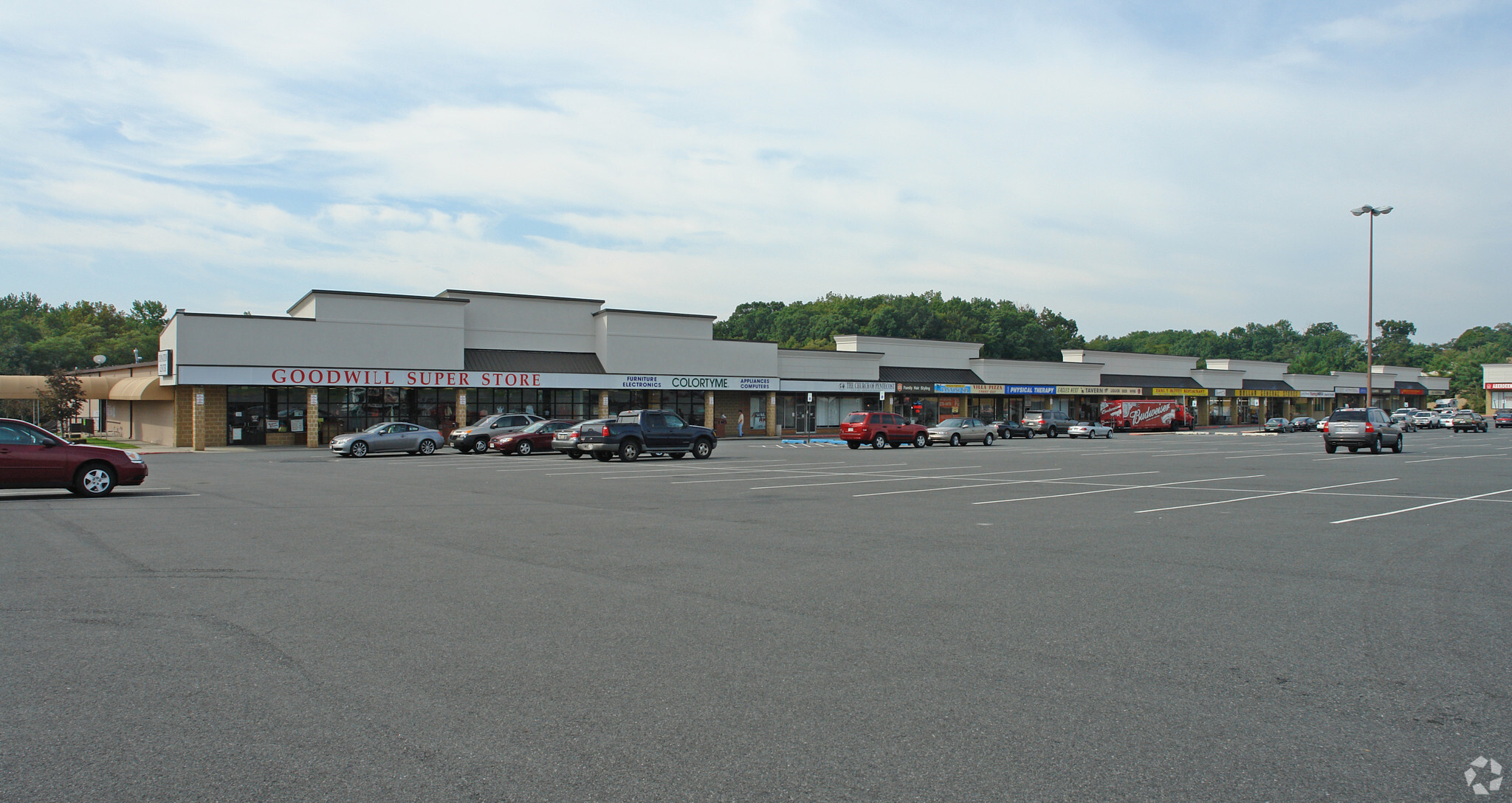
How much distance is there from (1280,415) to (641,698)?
336 ft

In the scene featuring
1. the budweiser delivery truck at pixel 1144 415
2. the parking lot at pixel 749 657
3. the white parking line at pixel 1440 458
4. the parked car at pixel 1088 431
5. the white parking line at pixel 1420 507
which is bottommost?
the white parking line at pixel 1440 458

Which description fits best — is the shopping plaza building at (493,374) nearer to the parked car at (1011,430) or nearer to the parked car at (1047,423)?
the parked car at (1047,423)

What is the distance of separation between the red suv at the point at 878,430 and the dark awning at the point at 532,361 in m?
15.2

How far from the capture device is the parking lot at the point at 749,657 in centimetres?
410

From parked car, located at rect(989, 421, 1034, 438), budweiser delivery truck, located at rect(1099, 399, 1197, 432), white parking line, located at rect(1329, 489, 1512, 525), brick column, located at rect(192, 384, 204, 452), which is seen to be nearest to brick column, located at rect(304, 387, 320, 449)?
brick column, located at rect(192, 384, 204, 452)

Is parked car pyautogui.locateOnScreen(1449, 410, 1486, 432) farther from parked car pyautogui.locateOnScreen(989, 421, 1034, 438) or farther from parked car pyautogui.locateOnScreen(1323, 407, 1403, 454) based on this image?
parked car pyautogui.locateOnScreen(1323, 407, 1403, 454)

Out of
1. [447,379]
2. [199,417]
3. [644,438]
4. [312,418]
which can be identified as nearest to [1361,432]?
[644,438]

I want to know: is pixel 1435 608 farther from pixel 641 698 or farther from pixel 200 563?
pixel 200 563

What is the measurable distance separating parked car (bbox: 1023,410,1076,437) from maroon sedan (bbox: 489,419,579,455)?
107ft

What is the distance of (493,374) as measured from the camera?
1726 inches

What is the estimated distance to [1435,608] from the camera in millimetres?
7395

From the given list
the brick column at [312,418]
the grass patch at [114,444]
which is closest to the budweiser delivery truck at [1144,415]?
the brick column at [312,418]

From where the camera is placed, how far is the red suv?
39875 millimetres

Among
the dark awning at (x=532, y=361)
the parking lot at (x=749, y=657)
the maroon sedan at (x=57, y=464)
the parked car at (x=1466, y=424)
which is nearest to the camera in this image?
the parking lot at (x=749, y=657)
